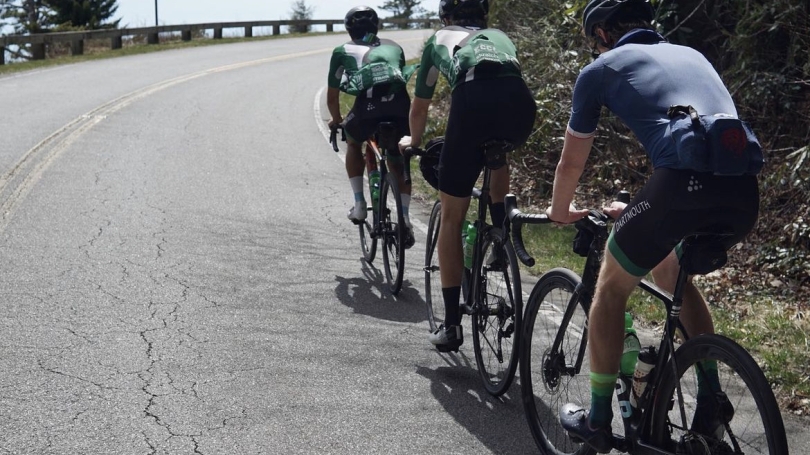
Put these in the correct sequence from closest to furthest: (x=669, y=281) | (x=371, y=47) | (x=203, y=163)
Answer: (x=669, y=281)
(x=371, y=47)
(x=203, y=163)

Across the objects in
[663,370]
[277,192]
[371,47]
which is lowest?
[277,192]

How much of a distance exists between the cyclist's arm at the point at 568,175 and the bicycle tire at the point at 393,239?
3298mm

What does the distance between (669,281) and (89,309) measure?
4.37 m

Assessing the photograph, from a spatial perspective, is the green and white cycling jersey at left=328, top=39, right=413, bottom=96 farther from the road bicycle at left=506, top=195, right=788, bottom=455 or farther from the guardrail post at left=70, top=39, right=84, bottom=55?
the guardrail post at left=70, top=39, right=84, bottom=55

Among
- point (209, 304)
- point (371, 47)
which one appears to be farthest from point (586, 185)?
point (209, 304)

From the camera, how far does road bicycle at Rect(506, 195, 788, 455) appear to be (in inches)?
136

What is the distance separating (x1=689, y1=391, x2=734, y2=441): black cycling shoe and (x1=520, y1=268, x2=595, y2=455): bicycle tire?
2.68 ft

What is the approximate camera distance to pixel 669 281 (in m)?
4.14

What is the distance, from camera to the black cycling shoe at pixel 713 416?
11.7 feet

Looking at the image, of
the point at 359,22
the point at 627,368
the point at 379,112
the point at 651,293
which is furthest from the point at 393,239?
the point at 651,293

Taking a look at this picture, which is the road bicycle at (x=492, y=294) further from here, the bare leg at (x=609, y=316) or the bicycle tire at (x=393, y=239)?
the bicycle tire at (x=393, y=239)

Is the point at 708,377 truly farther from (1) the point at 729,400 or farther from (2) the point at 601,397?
(2) the point at 601,397

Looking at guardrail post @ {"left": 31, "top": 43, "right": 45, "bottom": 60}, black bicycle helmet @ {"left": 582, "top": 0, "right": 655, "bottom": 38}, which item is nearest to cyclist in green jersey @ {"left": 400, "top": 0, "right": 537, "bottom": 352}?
black bicycle helmet @ {"left": 582, "top": 0, "right": 655, "bottom": 38}

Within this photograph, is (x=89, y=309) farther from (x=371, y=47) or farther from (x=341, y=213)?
(x=341, y=213)
